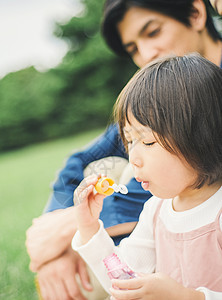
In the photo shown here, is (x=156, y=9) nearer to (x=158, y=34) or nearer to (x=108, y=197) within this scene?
(x=158, y=34)

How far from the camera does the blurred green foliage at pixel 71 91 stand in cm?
1162

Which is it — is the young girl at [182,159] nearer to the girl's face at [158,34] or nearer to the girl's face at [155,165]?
the girl's face at [155,165]

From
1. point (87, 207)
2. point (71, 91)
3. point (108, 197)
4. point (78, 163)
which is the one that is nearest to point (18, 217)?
point (78, 163)

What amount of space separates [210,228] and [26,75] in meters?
13.2

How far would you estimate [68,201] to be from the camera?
155cm

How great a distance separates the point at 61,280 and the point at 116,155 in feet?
1.87

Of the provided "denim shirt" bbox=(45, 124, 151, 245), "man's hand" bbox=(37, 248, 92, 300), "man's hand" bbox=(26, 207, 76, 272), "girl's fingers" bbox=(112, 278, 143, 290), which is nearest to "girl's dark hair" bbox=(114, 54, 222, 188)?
"girl's fingers" bbox=(112, 278, 143, 290)

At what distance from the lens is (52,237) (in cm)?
154

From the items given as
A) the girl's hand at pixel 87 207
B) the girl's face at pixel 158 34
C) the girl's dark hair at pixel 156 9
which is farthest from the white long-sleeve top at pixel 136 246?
the girl's dark hair at pixel 156 9

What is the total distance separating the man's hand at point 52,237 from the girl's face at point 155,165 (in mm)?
578

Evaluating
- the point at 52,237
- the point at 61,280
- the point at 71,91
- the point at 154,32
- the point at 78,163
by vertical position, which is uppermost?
the point at 154,32

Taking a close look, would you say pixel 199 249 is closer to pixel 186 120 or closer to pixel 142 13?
pixel 186 120

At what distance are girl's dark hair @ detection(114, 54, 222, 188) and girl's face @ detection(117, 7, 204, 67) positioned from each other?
2.43 feet

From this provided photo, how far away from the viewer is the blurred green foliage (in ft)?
38.1
